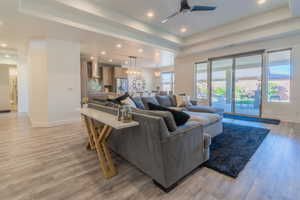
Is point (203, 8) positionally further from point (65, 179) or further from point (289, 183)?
point (65, 179)

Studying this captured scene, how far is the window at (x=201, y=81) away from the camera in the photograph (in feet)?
22.3

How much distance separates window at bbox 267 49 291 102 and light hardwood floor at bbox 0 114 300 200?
9.31 ft

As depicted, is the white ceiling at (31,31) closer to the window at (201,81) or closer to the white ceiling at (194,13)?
the white ceiling at (194,13)

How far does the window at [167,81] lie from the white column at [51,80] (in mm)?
7639

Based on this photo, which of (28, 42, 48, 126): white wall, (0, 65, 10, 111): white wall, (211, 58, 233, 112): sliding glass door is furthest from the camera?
(0, 65, 10, 111): white wall

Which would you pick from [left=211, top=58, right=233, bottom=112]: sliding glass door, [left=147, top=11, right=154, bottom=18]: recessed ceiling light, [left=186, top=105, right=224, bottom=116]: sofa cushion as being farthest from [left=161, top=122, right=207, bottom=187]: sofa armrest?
[left=211, top=58, right=233, bottom=112]: sliding glass door

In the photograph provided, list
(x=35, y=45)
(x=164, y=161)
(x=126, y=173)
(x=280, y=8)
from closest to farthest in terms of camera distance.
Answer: (x=164, y=161) < (x=126, y=173) < (x=280, y=8) < (x=35, y=45)

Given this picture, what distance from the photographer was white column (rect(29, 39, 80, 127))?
4.39 meters

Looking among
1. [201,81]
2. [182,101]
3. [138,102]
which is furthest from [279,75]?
[138,102]

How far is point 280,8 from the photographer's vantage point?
3.99 m

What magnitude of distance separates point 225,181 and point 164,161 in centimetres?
91

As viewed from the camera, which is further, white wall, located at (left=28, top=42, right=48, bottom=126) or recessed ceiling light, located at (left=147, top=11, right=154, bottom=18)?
white wall, located at (left=28, top=42, right=48, bottom=126)

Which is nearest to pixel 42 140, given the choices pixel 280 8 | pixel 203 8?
pixel 203 8

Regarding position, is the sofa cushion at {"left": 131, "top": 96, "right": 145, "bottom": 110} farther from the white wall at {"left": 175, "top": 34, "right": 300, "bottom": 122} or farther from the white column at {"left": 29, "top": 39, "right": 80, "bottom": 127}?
the white wall at {"left": 175, "top": 34, "right": 300, "bottom": 122}
